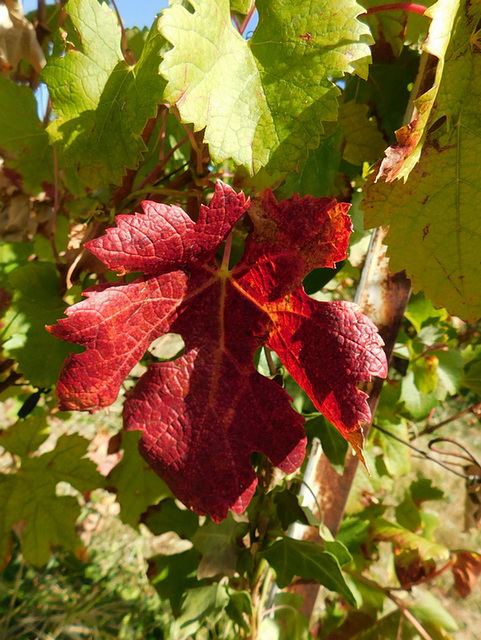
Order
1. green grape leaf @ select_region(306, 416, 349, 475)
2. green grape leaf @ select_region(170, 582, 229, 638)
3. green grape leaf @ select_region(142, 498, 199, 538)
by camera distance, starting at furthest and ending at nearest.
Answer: green grape leaf @ select_region(142, 498, 199, 538)
green grape leaf @ select_region(170, 582, 229, 638)
green grape leaf @ select_region(306, 416, 349, 475)

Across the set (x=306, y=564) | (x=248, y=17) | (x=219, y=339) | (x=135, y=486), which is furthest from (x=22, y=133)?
(x=306, y=564)

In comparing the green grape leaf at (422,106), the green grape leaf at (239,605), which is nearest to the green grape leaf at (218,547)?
the green grape leaf at (239,605)

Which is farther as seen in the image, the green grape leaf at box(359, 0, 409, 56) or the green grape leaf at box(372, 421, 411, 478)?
the green grape leaf at box(372, 421, 411, 478)

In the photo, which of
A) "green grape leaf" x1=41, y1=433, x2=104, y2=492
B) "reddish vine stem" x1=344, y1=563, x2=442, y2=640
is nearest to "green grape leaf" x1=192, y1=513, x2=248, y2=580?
"green grape leaf" x1=41, y1=433, x2=104, y2=492

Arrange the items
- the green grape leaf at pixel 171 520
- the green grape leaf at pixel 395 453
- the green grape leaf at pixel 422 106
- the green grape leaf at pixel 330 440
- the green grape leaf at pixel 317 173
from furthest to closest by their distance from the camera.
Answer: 1. the green grape leaf at pixel 395 453
2. the green grape leaf at pixel 171 520
3. the green grape leaf at pixel 330 440
4. the green grape leaf at pixel 317 173
5. the green grape leaf at pixel 422 106

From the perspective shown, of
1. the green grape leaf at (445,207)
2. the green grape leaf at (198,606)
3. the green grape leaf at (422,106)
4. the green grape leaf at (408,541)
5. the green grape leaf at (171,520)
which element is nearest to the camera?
the green grape leaf at (422,106)

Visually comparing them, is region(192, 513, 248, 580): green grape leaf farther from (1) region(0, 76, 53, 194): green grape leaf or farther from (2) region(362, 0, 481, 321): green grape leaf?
(1) region(0, 76, 53, 194): green grape leaf

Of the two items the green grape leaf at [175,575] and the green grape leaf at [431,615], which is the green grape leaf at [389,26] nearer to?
the green grape leaf at [175,575]
